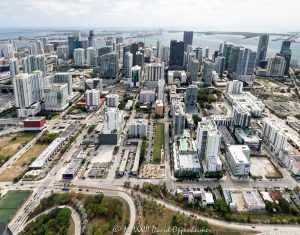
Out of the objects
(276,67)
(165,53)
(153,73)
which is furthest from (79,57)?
(276,67)

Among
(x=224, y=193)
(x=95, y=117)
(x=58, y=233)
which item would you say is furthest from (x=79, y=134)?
(x=224, y=193)

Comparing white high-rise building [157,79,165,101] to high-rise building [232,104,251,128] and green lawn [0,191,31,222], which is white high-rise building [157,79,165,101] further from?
green lawn [0,191,31,222]

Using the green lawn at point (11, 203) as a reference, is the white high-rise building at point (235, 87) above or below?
above

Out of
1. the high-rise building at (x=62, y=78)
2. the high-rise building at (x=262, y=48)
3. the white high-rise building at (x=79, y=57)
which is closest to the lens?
the high-rise building at (x=62, y=78)

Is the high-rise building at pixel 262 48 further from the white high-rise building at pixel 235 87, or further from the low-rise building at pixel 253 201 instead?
the low-rise building at pixel 253 201

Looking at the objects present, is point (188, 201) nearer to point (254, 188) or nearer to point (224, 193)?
point (224, 193)

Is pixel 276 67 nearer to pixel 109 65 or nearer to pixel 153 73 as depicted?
pixel 153 73

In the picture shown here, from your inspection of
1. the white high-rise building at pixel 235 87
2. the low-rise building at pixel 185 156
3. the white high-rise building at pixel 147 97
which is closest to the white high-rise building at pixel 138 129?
the low-rise building at pixel 185 156

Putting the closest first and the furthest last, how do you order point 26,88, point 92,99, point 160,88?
1. point 26,88
2. point 92,99
3. point 160,88
